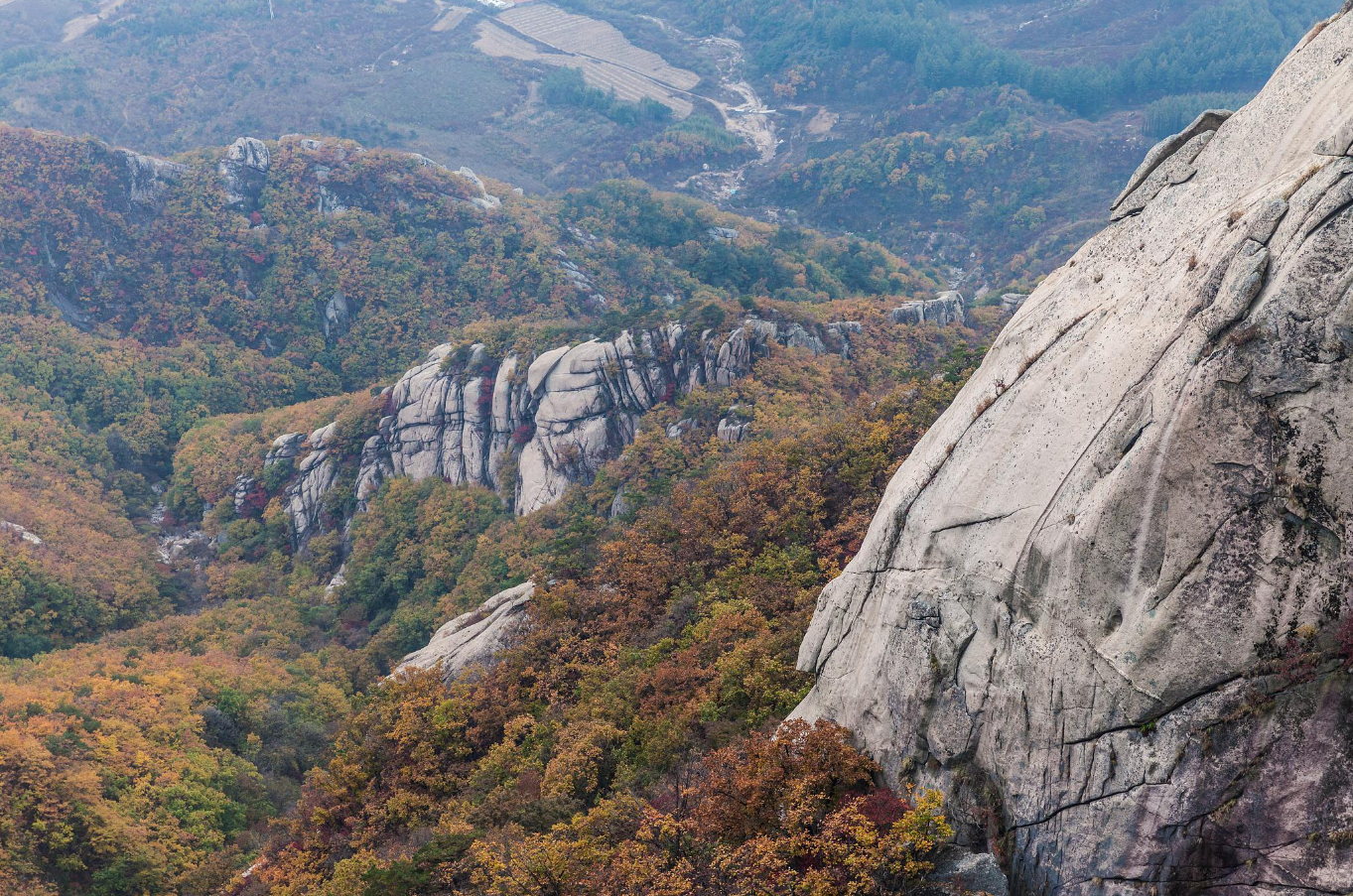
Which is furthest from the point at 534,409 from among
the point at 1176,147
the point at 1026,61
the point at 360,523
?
the point at 1026,61

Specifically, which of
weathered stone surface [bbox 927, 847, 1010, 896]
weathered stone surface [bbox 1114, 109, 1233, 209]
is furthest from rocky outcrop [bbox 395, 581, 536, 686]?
weathered stone surface [bbox 1114, 109, 1233, 209]

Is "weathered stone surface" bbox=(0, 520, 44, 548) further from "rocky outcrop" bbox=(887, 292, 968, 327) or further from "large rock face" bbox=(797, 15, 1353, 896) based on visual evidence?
"large rock face" bbox=(797, 15, 1353, 896)

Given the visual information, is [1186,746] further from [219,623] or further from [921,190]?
[921,190]

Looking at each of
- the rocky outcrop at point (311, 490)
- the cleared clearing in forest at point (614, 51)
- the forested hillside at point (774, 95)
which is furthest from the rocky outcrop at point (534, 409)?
the cleared clearing in forest at point (614, 51)

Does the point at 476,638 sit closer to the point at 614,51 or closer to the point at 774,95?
the point at 774,95

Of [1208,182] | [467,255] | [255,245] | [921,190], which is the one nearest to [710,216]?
Result: [467,255]

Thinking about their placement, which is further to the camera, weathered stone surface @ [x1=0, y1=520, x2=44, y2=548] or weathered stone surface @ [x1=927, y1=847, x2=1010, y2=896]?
weathered stone surface @ [x1=0, y1=520, x2=44, y2=548]
